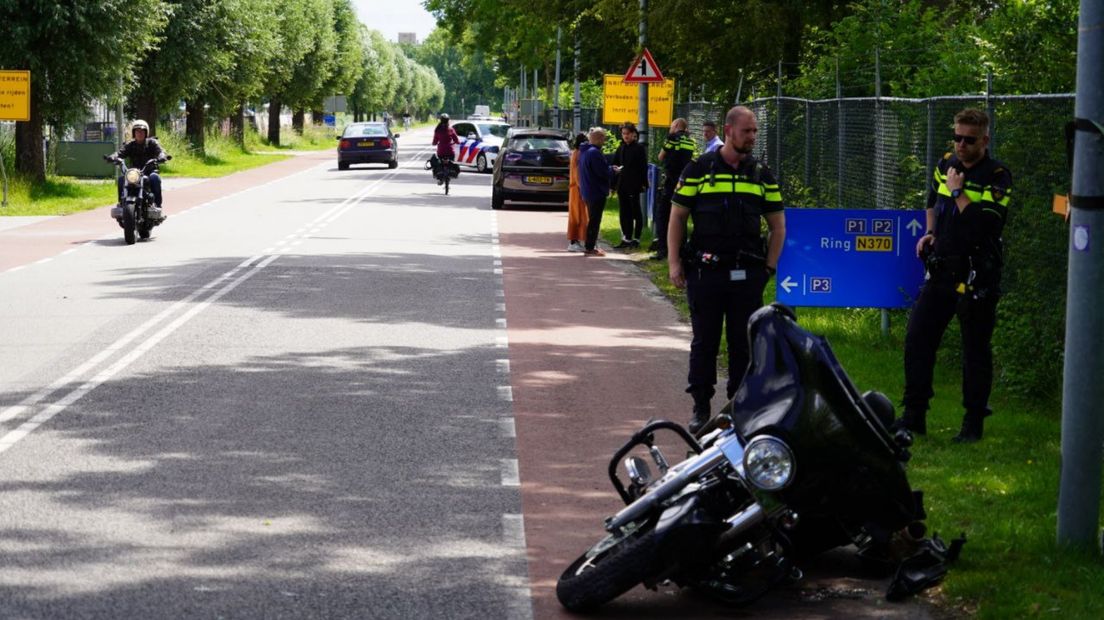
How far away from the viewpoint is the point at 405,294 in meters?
17.2

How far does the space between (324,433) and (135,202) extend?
46.2ft

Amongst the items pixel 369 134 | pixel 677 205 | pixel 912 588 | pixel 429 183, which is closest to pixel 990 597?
pixel 912 588

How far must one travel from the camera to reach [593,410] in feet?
34.7

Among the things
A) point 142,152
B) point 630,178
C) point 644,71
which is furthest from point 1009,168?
point 644,71

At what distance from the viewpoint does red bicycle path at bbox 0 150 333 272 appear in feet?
70.9

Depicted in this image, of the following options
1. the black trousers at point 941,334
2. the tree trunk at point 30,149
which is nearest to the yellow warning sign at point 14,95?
the tree trunk at point 30,149

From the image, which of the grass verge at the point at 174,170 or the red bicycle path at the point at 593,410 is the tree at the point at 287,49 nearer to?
the grass verge at the point at 174,170

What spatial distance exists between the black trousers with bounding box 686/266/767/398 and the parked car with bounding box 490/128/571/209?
75.0 ft

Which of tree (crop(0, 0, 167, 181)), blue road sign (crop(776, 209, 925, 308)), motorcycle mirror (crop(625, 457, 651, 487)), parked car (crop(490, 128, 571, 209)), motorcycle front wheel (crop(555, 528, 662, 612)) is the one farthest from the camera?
tree (crop(0, 0, 167, 181))

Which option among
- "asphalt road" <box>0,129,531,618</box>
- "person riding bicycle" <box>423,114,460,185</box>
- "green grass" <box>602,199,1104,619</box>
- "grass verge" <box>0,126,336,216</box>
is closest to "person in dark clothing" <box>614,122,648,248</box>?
"asphalt road" <box>0,129,531,618</box>

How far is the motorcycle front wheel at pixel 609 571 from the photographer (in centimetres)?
578

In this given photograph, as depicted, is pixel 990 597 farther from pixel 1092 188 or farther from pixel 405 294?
pixel 405 294

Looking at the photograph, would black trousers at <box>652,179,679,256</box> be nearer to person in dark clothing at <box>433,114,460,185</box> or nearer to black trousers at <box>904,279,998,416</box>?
black trousers at <box>904,279,998,416</box>

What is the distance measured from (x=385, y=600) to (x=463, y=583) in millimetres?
392
